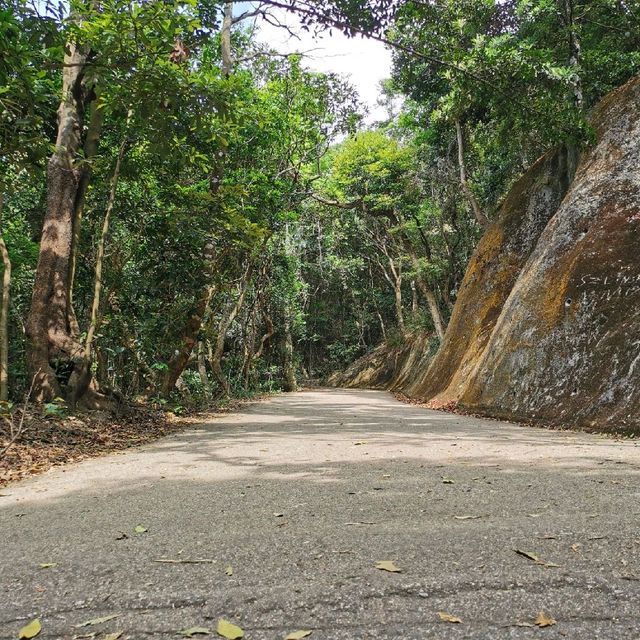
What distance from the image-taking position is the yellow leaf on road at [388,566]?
225 cm

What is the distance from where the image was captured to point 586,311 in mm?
8617

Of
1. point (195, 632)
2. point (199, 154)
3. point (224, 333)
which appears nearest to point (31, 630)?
point (195, 632)

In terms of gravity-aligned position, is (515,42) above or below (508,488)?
above

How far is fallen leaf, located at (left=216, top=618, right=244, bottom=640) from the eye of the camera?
1775mm

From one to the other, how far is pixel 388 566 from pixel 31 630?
143 centimetres

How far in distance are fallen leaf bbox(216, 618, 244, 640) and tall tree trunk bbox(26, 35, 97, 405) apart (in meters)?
6.49

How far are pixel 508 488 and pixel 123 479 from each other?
3.30 meters

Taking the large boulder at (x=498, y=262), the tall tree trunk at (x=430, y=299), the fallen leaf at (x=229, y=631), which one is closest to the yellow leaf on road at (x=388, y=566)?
the fallen leaf at (x=229, y=631)

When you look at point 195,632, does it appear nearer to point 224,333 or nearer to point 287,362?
point 224,333

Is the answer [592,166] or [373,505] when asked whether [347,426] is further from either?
[592,166]

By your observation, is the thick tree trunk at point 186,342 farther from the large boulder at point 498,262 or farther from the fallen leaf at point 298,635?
the fallen leaf at point 298,635

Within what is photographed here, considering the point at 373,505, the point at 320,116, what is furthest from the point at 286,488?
the point at 320,116

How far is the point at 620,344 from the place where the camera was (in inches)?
305

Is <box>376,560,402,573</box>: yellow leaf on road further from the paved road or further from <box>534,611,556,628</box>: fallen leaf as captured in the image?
<box>534,611,556,628</box>: fallen leaf
